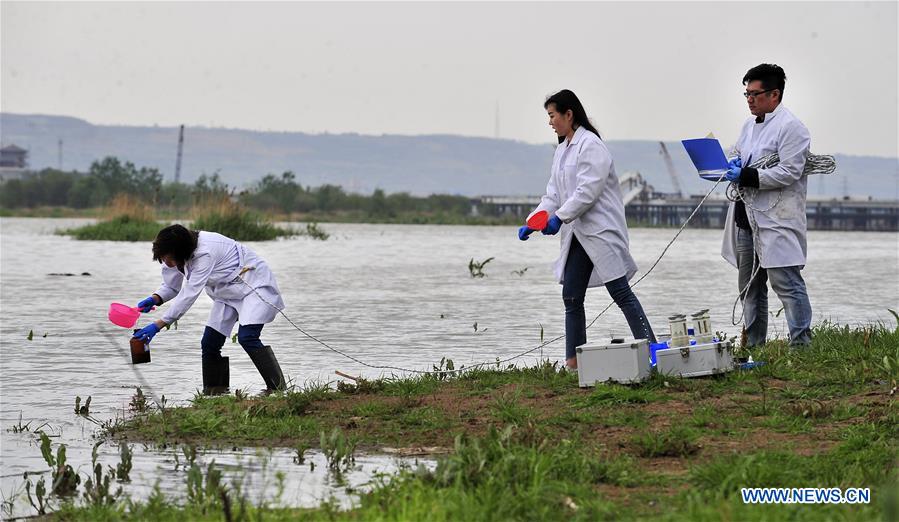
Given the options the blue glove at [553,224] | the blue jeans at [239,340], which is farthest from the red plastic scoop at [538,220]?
the blue jeans at [239,340]

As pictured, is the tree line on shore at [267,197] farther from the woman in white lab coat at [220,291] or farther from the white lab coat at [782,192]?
the white lab coat at [782,192]

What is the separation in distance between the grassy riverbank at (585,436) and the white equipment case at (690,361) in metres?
0.09

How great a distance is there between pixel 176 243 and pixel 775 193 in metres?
4.30

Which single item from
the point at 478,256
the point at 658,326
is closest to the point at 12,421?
the point at 658,326

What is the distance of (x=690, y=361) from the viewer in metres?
8.26

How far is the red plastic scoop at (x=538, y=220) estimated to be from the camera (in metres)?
8.57

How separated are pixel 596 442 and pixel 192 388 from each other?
4002 mm

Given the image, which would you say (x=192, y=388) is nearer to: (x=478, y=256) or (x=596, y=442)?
(x=596, y=442)

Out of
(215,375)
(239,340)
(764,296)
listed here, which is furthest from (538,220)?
(215,375)

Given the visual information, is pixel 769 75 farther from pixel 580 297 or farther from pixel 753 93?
pixel 580 297

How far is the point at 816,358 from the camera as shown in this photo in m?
8.78

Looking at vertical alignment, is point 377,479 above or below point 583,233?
below

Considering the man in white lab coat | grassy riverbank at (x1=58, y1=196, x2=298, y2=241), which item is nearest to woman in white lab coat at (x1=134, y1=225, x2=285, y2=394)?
the man in white lab coat

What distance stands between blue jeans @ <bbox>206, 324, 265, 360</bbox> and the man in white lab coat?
359 centimetres
